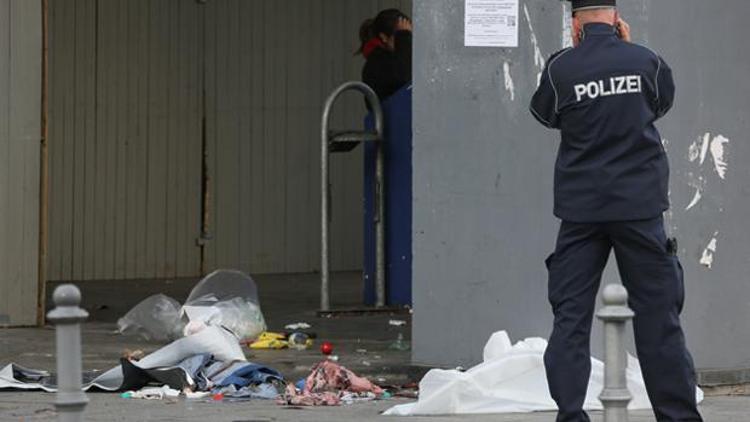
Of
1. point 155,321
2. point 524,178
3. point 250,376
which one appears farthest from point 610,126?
point 155,321

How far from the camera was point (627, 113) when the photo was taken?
620 cm

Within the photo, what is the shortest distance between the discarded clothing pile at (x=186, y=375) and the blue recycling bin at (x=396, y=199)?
129 inches

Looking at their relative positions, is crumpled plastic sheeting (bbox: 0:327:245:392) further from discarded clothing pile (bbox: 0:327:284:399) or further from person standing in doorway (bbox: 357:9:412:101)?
person standing in doorway (bbox: 357:9:412:101)

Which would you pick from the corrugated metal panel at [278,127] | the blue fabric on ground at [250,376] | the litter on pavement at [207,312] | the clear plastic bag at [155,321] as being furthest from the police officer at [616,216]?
the corrugated metal panel at [278,127]

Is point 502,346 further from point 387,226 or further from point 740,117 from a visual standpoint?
point 387,226

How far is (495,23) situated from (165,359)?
230 centimetres

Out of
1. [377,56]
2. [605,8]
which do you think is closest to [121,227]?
[377,56]

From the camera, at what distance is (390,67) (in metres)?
12.2

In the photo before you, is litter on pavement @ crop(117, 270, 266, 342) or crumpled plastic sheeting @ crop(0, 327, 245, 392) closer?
crumpled plastic sheeting @ crop(0, 327, 245, 392)

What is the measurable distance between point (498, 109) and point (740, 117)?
1.13 metres

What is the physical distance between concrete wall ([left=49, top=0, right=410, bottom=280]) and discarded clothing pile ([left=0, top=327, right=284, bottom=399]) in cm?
599

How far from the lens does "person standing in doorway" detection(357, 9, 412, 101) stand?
12.2 m

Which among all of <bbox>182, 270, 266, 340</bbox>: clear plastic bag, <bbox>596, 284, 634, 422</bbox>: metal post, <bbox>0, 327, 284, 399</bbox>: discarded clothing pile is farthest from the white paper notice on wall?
<bbox>596, 284, 634, 422</bbox>: metal post

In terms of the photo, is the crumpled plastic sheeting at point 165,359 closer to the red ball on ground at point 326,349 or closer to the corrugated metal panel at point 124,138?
the red ball on ground at point 326,349
